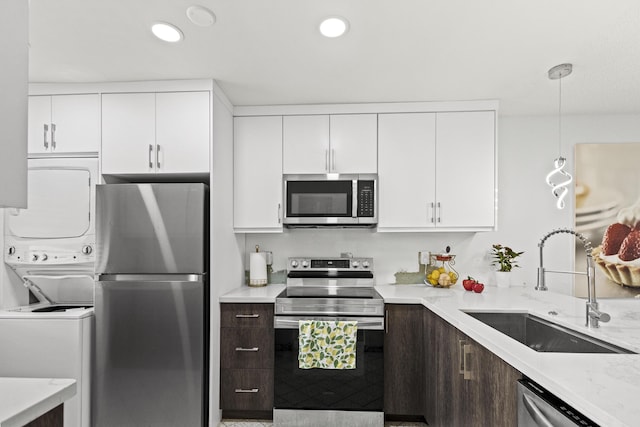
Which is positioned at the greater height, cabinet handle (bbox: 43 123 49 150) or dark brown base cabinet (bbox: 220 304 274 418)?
cabinet handle (bbox: 43 123 49 150)

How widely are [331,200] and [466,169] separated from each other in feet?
3.50

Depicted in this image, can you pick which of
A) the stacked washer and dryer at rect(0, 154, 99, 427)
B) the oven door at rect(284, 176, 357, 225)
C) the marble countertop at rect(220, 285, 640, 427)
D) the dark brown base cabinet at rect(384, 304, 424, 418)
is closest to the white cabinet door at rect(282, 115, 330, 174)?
the oven door at rect(284, 176, 357, 225)

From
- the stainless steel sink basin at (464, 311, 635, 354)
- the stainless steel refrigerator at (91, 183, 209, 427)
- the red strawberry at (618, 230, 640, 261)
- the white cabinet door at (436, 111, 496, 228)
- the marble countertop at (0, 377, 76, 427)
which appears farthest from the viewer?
the red strawberry at (618, 230, 640, 261)

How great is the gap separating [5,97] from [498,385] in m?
1.70

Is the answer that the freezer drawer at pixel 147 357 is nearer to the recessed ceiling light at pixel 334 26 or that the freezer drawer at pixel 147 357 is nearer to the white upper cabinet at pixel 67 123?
the white upper cabinet at pixel 67 123

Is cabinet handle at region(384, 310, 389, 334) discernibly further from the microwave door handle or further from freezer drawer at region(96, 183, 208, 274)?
freezer drawer at region(96, 183, 208, 274)

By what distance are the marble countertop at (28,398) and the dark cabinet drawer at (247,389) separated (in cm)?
161

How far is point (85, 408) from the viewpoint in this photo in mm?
2244

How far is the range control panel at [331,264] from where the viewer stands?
119 inches

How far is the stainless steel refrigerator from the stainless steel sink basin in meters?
1.72

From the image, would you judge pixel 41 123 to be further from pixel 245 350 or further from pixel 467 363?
pixel 467 363

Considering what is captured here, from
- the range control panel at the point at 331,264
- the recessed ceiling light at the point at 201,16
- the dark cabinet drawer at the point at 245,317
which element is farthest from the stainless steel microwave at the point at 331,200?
the recessed ceiling light at the point at 201,16

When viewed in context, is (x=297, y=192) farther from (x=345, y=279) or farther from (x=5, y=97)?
(x=5, y=97)

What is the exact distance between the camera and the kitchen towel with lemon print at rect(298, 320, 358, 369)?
2.40 m
